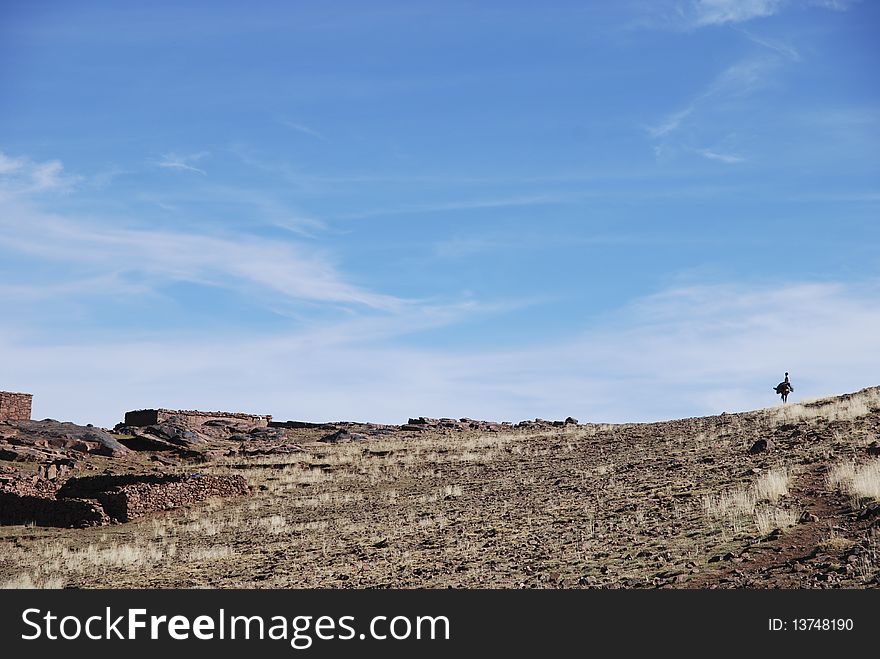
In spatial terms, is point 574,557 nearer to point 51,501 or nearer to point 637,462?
point 637,462

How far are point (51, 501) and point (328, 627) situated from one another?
72.4 feet

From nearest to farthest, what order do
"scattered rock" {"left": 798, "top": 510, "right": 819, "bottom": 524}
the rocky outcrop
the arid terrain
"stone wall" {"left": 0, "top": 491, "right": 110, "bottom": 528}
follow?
the arid terrain → "scattered rock" {"left": 798, "top": 510, "right": 819, "bottom": 524} → "stone wall" {"left": 0, "top": 491, "right": 110, "bottom": 528} → the rocky outcrop

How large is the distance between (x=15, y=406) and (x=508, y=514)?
34.6 metres

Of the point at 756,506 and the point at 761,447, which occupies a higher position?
the point at 761,447

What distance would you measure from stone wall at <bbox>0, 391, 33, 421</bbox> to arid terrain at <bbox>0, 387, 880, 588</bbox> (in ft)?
9.14

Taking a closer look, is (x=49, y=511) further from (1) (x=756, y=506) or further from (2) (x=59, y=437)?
(1) (x=756, y=506)

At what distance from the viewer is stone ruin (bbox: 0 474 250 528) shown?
3105 centimetres

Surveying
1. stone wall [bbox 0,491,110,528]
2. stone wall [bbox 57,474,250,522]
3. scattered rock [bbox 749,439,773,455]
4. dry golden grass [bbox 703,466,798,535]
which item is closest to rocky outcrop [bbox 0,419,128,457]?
stone wall [bbox 57,474,250,522]

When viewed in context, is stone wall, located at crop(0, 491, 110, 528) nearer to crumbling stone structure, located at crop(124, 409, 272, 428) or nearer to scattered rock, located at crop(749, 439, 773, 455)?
scattered rock, located at crop(749, 439, 773, 455)

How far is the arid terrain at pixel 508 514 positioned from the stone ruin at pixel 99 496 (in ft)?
0.73

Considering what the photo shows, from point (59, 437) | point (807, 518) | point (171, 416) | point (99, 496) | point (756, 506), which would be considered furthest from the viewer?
point (171, 416)

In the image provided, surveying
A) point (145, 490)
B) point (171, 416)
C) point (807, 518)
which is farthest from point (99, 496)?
point (171, 416)

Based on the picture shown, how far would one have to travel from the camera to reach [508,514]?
24969mm

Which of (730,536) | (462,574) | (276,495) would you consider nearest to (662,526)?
(730,536)
